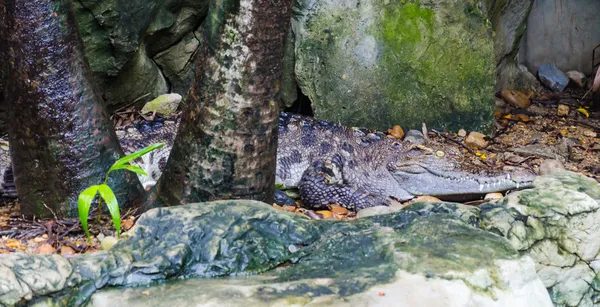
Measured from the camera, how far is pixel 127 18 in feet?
15.2

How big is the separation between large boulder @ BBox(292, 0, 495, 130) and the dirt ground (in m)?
0.32

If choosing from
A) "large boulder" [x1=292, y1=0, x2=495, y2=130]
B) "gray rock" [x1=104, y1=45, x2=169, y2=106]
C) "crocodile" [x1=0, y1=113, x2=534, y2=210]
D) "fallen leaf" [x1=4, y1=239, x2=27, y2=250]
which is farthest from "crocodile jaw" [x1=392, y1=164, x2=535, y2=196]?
"fallen leaf" [x1=4, y1=239, x2=27, y2=250]

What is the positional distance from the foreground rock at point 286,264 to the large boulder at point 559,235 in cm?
25

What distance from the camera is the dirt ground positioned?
3266mm

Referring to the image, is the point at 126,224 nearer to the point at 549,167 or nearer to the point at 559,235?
the point at 559,235

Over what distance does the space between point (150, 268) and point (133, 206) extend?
1430 millimetres

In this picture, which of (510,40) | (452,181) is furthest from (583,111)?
(452,181)

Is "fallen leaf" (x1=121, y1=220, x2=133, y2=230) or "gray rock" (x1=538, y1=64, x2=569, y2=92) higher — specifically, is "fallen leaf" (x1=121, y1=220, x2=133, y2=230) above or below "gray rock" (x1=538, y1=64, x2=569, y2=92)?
below

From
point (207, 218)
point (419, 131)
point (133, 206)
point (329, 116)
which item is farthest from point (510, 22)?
point (207, 218)

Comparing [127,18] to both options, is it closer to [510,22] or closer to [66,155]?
[66,155]

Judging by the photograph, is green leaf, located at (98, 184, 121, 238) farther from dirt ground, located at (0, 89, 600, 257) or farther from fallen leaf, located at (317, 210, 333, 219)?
fallen leaf, located at (317, 210, 333, 219)

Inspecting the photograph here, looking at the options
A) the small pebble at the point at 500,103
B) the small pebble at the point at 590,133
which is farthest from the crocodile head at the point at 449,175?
the small pebble at the point at 590,133

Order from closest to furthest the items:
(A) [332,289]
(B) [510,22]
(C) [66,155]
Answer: (A) [332,289], (C) [66,155], (B) [510,22]

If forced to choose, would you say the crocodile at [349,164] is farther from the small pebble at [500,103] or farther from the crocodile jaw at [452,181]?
the small pebble at [500,103]
